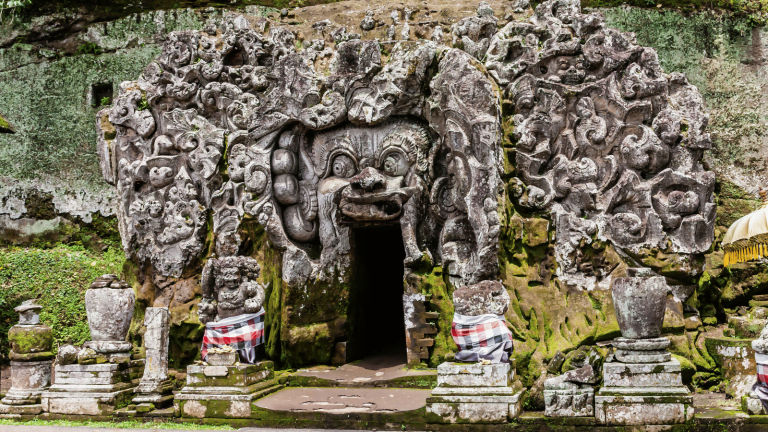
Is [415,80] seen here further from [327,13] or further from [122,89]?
[122,89]

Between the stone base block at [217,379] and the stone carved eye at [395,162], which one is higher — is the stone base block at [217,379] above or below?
below

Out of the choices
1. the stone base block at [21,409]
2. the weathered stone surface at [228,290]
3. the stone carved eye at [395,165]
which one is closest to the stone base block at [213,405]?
the weathered stone surface at [228,290]

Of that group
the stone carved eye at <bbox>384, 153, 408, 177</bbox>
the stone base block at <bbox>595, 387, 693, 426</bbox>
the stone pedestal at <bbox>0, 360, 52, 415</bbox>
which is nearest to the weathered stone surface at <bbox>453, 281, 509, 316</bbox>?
the stone base block at <bbox>595, 387, 693, 426</bbox>

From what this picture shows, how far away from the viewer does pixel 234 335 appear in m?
8.56

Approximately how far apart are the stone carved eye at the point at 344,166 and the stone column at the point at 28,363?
13.7 ft

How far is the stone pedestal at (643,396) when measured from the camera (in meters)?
6.71

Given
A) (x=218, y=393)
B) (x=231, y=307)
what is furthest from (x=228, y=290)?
(x=218, y=393)

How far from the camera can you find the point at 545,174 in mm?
9609

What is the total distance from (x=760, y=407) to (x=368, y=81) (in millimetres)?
5951

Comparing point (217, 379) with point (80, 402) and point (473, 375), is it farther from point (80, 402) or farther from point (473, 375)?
point (473, 375)

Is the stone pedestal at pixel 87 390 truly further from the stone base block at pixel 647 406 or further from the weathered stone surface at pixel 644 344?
the weathered stone surface at pixel 644 344

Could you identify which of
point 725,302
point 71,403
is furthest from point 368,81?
point 725,302

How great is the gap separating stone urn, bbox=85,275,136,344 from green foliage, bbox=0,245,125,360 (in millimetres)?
4297

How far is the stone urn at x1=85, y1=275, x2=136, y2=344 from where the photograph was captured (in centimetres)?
865
